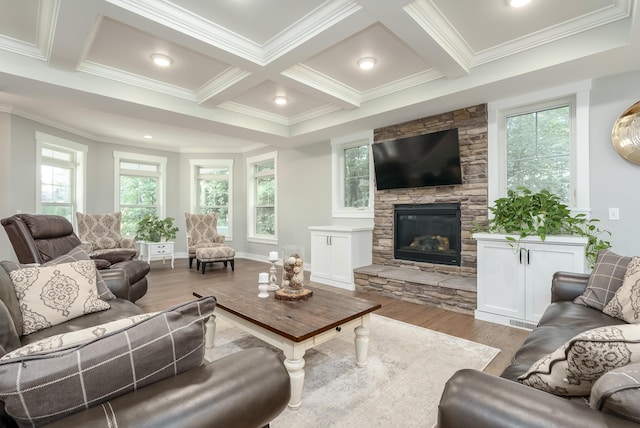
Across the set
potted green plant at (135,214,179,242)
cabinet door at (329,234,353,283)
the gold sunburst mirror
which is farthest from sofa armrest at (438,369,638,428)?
potted green plant at (135,214,179,242)

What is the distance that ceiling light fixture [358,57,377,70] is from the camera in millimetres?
3164

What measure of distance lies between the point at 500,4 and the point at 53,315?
3.61 meters

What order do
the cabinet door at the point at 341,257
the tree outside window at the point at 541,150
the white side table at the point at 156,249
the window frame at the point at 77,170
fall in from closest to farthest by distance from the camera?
the tree outside window at the point at 541,150 < the cabinet door at the point at 341,257 < the window frame at the point at 77,170 < the white side table at the point at 156,249

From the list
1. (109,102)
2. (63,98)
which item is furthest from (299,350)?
(63,98)

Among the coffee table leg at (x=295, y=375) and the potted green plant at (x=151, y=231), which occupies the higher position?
the potted green plant at (x=151, y=231)

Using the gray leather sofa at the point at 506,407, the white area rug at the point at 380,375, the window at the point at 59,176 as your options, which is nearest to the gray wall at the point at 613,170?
the white area rug at the point at 380,375

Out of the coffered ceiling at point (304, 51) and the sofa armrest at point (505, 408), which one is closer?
the sofa armrest at point (505, 408)

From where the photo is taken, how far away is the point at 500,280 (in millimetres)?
3047

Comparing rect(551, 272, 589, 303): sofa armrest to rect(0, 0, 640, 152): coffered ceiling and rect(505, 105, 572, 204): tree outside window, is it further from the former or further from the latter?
rect(0, 0, 640, 152): coffered ceiling

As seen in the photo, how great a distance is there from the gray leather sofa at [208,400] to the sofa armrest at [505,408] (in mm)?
479

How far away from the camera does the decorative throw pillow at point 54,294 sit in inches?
64.3

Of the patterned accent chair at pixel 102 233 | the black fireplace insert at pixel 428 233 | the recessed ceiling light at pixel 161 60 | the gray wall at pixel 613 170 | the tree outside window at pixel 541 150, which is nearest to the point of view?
the gray wall at pixel 613 170

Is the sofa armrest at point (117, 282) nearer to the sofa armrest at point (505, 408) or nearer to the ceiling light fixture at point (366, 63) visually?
the sofa armrest at point (505, 408)

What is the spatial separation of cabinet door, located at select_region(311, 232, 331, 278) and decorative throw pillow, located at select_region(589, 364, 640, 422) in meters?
3.98
